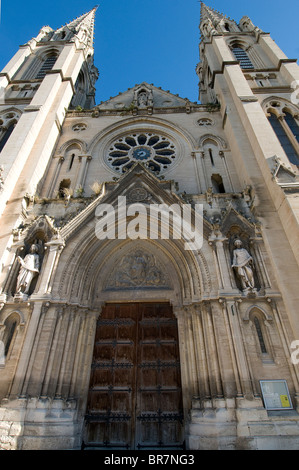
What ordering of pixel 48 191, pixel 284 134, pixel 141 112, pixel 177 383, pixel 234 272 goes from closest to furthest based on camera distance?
1. pixel 177 383
2. pixel 234 272
3. pixel 48 191
4. pixel 284 134
5. pixel 141 112

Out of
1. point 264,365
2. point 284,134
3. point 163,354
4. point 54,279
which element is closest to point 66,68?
point 284,134

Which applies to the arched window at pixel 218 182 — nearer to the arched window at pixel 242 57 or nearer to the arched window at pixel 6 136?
the arched window at pixel 242 57

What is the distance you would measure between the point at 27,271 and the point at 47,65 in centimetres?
1655

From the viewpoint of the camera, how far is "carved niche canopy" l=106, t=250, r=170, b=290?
877 centimetres

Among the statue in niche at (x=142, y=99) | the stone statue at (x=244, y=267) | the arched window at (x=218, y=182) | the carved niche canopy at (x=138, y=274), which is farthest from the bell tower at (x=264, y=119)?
the statue in niche at (x=142, y=99)

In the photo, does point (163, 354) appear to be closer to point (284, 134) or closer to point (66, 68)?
point (284, 134)

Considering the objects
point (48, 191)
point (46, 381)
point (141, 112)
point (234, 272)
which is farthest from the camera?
point (141, 112)

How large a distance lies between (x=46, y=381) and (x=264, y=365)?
5.20m

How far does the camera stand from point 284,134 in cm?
1195

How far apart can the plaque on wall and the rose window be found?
8.72 meters

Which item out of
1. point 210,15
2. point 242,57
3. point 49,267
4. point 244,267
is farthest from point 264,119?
point 210,15

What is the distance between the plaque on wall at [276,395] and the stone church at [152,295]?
3cm

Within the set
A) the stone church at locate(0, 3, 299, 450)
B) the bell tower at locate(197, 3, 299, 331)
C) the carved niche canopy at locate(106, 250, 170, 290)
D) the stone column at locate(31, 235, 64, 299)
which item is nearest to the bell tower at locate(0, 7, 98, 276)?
the stone church at locate(0, 3, 299, 450)

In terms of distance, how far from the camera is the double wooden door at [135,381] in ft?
22.4
